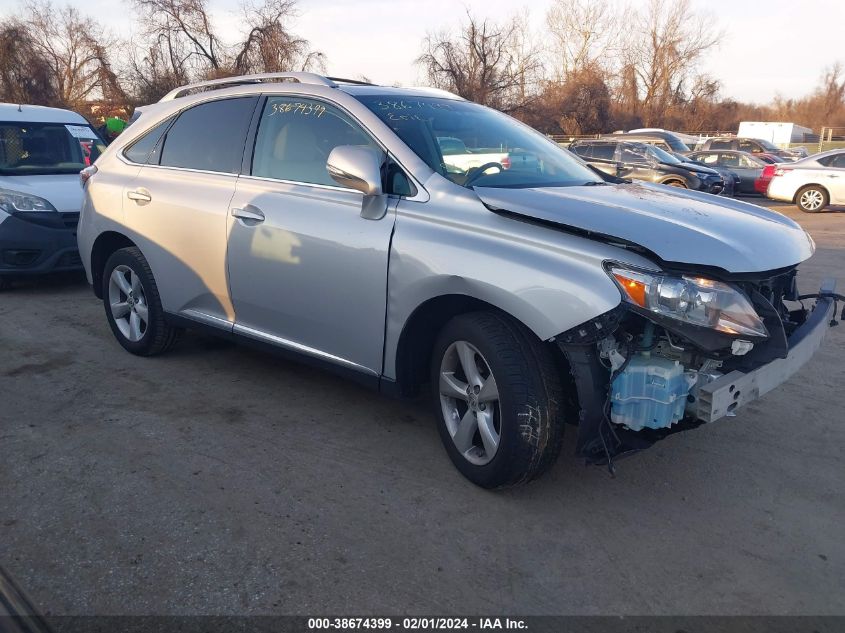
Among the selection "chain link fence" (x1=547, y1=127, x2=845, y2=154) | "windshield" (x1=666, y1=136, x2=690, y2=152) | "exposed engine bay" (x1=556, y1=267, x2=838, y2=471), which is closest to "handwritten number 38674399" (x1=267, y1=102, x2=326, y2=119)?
"exposed engine bay" (x1=556, y1=267, x2=838, y2=471)

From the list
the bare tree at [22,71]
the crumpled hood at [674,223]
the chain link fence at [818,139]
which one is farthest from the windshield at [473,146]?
the chain link fence at [818,139]

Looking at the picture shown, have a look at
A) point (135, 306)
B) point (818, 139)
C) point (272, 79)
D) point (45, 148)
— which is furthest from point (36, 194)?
point (818, 139)

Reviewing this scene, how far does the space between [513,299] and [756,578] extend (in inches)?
54.8

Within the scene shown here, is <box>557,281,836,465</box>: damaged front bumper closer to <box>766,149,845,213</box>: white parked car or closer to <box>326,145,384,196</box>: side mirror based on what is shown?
<box>326,145,384,196</box>: side mirror

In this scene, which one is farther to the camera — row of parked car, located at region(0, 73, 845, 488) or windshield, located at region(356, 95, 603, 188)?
windshield, located at region(356, 95, 603, 188)

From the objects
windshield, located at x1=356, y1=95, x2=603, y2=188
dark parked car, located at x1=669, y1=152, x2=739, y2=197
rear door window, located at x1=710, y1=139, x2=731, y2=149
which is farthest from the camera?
rear door window, located at x1=710, y1=139, x2=731, y2=149

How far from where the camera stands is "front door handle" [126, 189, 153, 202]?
4816 millimetres

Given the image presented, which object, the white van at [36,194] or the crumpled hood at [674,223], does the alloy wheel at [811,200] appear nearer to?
the crumpled hood at [674,223]

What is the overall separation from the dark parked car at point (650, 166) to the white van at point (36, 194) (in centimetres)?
1153

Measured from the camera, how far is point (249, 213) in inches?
163

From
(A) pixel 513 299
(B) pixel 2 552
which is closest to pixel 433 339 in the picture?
(A) pixel 513 299

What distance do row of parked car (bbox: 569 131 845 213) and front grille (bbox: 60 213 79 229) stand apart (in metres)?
10.7

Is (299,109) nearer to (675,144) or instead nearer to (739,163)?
(739,163)

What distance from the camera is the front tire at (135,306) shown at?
4.93 meters
